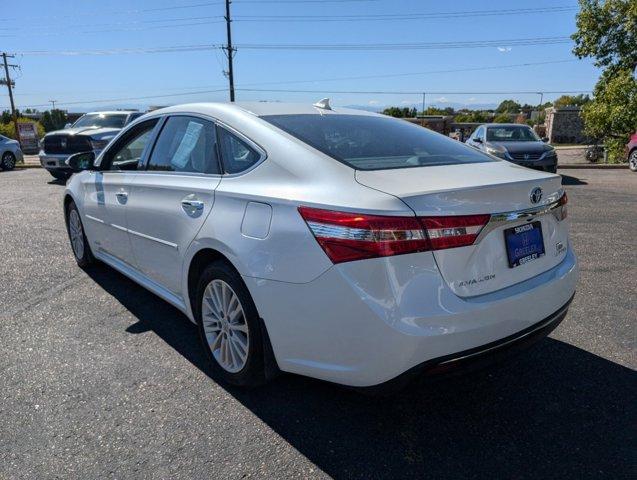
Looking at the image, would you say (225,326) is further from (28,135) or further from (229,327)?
(28,135)

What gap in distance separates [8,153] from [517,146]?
1733 centimetres

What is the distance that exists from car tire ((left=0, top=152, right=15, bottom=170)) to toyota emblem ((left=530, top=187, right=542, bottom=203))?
2030 centimetres

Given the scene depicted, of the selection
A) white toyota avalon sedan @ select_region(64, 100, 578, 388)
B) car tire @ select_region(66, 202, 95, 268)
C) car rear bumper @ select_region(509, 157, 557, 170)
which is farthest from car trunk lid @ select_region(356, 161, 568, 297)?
car rear bumper @ select_region(509, 157, 557, 170)

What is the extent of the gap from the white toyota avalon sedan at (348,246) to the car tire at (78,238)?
1975 mm

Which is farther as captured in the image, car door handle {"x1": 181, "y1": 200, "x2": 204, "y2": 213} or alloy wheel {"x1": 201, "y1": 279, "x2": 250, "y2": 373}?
car door handle {"x1": 181, "y1": 200, "x2": 204, "y2": 213}

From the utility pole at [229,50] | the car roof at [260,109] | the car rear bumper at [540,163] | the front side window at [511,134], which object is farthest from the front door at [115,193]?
the utility pole at [229,50]

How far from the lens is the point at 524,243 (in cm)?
246

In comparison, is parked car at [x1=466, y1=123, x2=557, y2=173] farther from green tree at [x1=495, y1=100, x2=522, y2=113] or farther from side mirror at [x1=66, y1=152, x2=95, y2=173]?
green tree at [x1=495, y1=100, x2=522, y2=113]

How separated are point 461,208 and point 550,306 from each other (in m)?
0.82

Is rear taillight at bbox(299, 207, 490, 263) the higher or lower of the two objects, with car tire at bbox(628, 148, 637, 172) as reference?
higher

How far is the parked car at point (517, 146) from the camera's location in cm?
1217

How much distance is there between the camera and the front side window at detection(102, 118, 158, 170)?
12.9ft

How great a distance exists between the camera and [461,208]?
2.20 meters

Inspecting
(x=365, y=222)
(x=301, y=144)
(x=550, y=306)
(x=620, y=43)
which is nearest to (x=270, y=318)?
(x=365, y=222)
